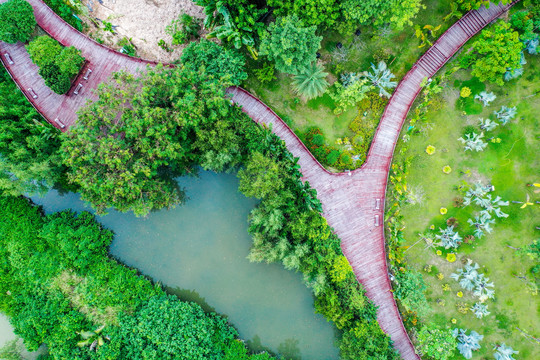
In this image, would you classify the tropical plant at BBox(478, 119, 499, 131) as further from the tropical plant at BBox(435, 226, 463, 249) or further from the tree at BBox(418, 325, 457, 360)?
the tree at BBox(418, 325, 457, 360)

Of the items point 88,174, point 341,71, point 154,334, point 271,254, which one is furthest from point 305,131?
point 154,334

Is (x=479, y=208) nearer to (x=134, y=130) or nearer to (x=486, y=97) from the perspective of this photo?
(x=486, y=97)

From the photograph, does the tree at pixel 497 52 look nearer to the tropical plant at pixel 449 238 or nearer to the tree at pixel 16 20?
the tropical plant at pixel 449 238

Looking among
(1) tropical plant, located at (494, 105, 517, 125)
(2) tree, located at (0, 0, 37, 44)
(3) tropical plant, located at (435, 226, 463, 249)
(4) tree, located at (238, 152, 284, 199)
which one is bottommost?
(3) tropical plant, located at (435, 226, 463, 249)

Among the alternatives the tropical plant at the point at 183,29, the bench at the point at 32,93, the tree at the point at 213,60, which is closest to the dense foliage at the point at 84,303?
the bench at the point at 32,93

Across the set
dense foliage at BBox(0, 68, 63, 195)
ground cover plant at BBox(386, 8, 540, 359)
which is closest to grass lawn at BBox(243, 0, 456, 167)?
ground cover plant at BBox(386, 8, 540, 359)

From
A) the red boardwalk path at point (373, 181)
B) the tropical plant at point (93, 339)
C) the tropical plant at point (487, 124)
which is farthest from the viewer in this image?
the red boardwalk path at point (373, 181)
